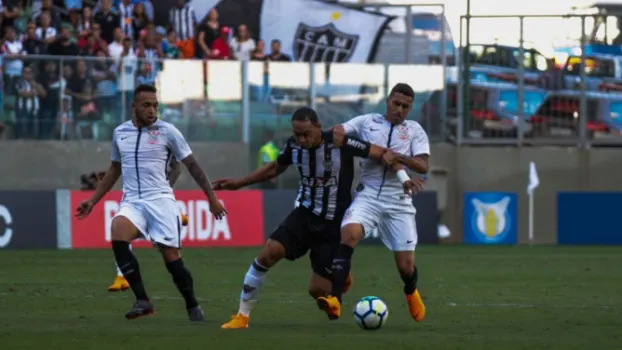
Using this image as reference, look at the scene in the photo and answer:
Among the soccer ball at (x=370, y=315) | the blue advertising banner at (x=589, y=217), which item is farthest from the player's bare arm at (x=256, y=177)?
the blue advertising banner at (x=589, y=217)

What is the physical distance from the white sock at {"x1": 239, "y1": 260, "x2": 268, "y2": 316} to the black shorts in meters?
0.28

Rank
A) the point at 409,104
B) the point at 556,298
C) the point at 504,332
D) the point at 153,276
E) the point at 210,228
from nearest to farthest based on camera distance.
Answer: the point at 504,332 < the point at 409,104 < the point at 556,298 < the point at 153,276 < the point at 210,228

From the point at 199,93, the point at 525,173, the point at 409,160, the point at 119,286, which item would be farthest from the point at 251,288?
the point at 525,173

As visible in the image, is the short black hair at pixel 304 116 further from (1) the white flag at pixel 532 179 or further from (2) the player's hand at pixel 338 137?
(1) the white flag at pixel 532 179

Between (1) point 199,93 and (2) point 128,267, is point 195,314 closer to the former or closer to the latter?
(2) point 128,267

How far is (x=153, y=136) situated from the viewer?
40.9 feet

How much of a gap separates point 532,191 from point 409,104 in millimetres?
19307

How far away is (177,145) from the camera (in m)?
12.5

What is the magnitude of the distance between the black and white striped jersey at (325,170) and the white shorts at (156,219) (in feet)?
3.67

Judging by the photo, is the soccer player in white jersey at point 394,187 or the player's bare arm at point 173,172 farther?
the player's bare arm at point 173,172

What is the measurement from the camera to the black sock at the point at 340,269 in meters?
11.8

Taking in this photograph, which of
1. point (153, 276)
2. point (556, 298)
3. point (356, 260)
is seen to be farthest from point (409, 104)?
point (356, 260)

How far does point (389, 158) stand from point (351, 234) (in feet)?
2.41

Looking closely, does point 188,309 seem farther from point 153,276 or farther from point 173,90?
point 173,90
